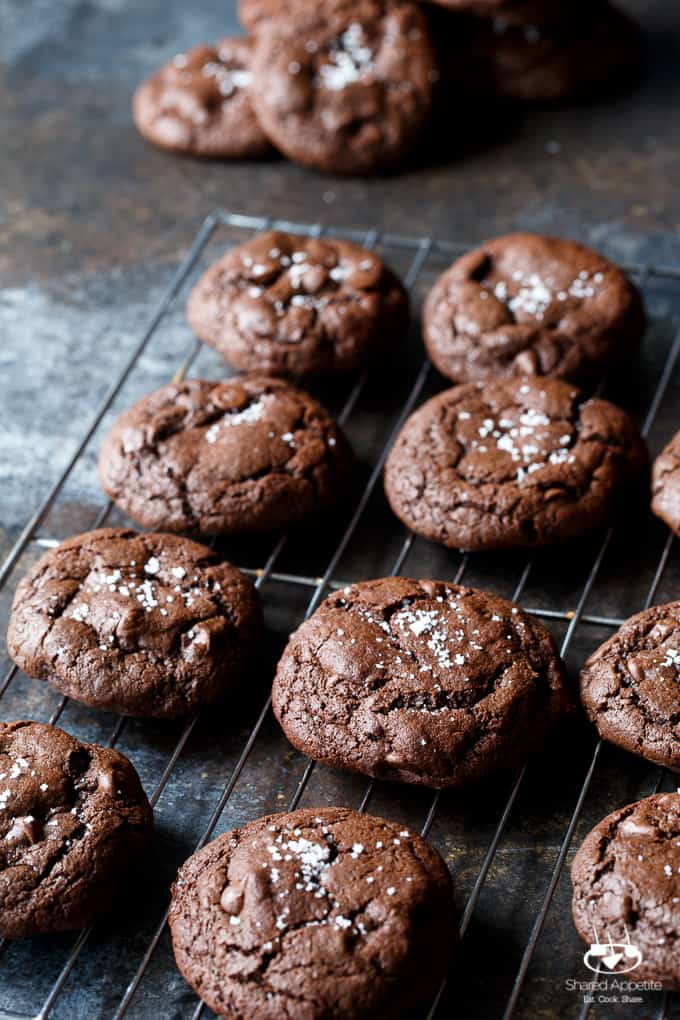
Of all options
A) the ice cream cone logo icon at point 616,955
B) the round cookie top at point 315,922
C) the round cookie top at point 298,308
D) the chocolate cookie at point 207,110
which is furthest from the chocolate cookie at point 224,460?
the chocolate cookie at point 207,110

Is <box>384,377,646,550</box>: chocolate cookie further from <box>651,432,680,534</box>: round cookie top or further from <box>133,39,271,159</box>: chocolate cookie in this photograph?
<box>133,39,271,159</box>: chocolate cookie

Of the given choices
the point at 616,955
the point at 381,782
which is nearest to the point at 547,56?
the point at 381,782

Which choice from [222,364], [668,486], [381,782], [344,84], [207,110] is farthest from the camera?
[207,110]

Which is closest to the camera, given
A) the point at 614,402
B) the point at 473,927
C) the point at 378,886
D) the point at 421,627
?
the point at 378,886

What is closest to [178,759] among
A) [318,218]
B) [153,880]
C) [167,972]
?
[153,880]

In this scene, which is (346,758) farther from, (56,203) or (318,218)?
(56,203)

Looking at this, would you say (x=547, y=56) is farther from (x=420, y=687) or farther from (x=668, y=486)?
(x=420, y=687)

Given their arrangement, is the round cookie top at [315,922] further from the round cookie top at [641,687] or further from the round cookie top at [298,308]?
the round cookie top at [298,308]
